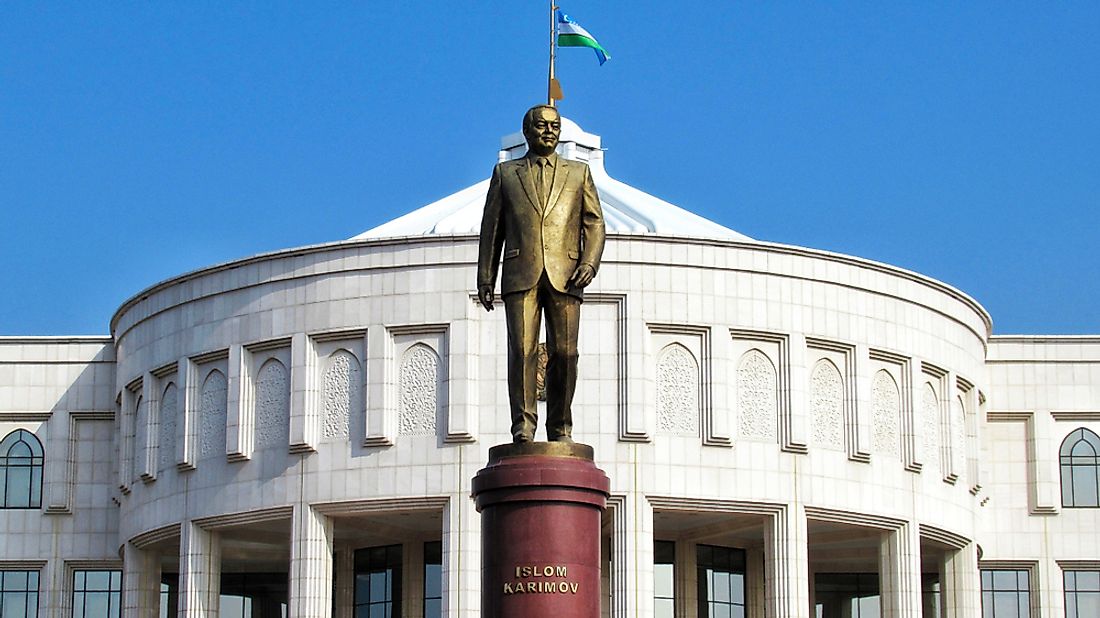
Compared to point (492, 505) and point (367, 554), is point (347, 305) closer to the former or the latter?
point (367, 554)

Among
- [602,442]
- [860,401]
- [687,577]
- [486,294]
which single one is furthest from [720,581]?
[486,294]

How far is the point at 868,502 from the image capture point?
42.9 m

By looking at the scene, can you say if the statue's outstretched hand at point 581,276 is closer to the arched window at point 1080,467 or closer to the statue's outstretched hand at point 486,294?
the statue's outstretched hand at point 486,294

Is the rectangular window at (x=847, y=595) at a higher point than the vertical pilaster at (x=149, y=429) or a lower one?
lower

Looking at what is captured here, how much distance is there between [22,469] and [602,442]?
15.5m

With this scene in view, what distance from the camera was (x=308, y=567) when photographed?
41594 mm

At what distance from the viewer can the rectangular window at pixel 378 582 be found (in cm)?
4634

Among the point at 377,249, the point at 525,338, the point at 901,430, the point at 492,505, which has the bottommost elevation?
the point at 492,505

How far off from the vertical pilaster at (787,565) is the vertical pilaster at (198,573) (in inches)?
449

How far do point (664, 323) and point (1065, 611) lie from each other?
1351 cm

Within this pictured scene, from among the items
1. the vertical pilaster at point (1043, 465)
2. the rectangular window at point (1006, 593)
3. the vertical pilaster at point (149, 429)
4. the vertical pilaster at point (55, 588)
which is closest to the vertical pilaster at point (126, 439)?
the vertical pilaster at point (149, 429)

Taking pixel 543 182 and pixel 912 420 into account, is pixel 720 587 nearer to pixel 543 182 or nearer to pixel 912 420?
pixel 912 420

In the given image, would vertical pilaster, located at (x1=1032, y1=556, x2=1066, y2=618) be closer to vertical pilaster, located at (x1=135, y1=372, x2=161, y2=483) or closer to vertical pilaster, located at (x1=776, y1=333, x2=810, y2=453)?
vertical pilaster, located at (x1=776, y1=333, x2=810, y2=453)

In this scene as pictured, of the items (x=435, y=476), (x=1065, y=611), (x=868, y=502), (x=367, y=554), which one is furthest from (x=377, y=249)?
(x=1065, y=611)
